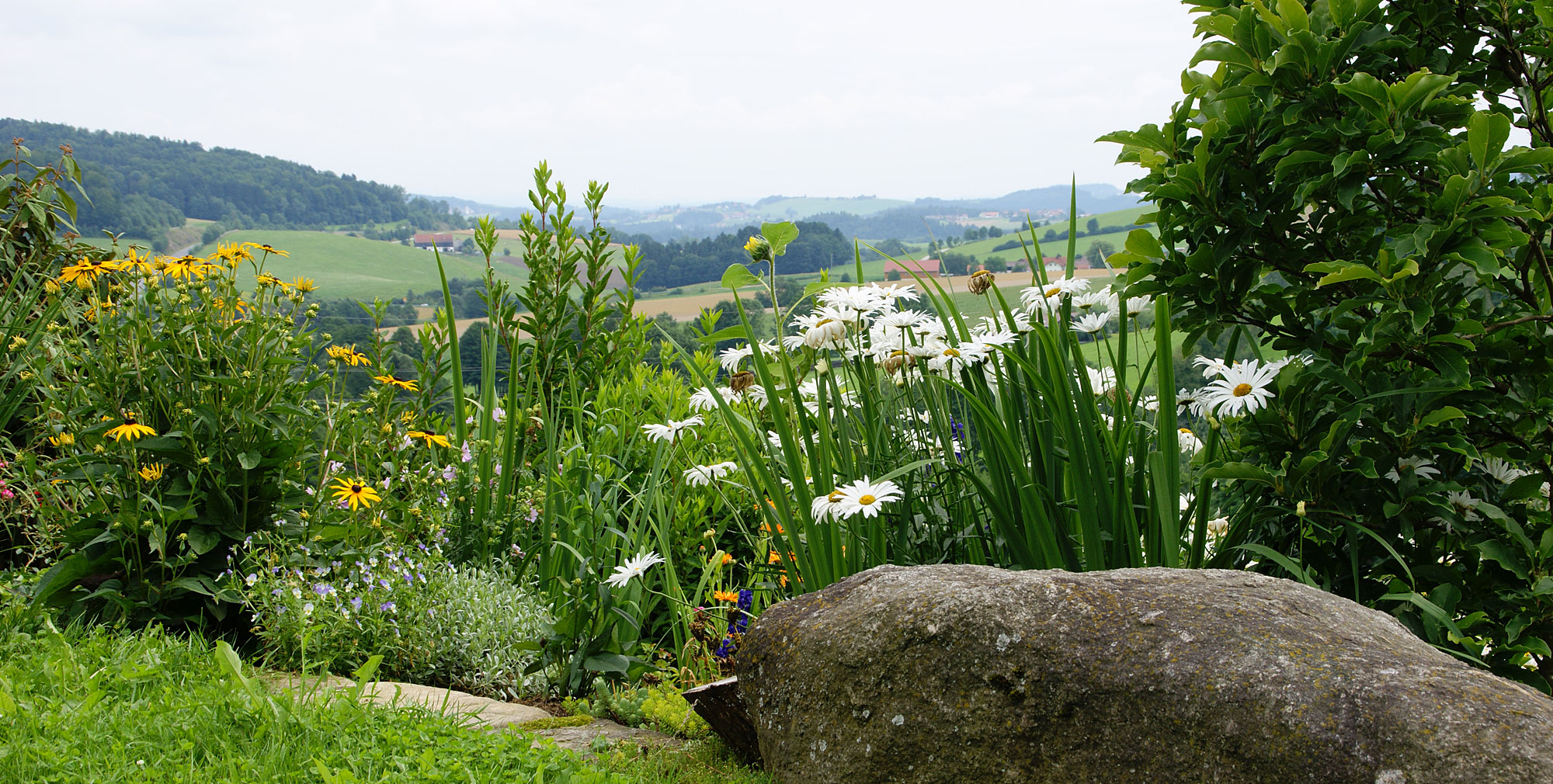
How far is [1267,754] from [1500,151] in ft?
4.60

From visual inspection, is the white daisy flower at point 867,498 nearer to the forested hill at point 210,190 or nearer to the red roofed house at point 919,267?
the red roofed house at point 919,267

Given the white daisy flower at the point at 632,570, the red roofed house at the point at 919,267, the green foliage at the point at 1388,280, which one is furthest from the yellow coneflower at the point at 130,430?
the green foliage at the point at 1388,280

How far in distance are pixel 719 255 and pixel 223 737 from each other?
652cm

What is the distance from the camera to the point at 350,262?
37.7 metres

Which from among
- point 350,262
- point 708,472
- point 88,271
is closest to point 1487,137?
point 708,472

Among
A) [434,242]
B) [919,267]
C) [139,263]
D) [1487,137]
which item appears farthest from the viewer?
[434,242]

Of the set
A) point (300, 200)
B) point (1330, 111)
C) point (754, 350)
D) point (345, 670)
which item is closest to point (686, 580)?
point (345, 670)

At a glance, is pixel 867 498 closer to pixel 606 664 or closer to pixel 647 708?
pixel 647 708

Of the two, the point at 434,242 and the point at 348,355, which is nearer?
the point at 348,355

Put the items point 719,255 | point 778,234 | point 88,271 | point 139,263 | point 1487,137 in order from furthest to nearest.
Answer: point 719,255 → point 88,271 → point 139,263 → point 778,234 → point 1487,137

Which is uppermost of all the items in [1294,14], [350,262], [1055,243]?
[350,262]

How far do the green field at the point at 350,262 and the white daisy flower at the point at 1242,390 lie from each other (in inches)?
1278

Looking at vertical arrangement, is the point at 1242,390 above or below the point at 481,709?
above

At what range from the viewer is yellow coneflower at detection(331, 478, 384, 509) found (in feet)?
9.47
